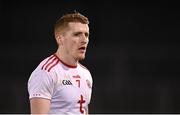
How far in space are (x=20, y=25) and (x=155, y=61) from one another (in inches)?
152

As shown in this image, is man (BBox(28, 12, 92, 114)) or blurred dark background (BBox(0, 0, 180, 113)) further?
blurred dark background (BBox(0, 0, 180, 113))

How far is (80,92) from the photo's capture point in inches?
175

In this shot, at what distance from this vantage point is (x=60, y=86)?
4.27m

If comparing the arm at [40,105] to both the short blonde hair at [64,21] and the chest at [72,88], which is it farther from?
the short blonde hair at [64,21]

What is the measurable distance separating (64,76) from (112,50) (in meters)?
9.38

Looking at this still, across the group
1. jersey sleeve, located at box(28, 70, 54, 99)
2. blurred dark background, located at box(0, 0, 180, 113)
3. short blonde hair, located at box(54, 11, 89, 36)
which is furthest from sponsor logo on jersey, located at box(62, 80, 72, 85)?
blurred dark background, located at box(0, 0, 180, 113)

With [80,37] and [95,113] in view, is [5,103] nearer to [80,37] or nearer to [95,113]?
[95,113]

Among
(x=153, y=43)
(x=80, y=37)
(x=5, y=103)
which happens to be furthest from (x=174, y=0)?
(x=80, y=37)

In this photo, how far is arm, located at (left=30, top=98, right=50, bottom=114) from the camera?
4043mm

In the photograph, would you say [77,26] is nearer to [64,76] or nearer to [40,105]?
[64,76]

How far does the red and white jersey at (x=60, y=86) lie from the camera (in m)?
4.14

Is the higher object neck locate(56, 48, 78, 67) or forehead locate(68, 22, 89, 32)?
forehead locate(68, 22, 89, 32)

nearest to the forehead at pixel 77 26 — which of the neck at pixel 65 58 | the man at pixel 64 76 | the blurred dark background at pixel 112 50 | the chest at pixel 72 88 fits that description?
the man at pixel 64 76

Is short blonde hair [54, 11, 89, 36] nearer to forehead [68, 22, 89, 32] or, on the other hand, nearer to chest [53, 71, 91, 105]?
forehead [68, 22, 89, 32]
